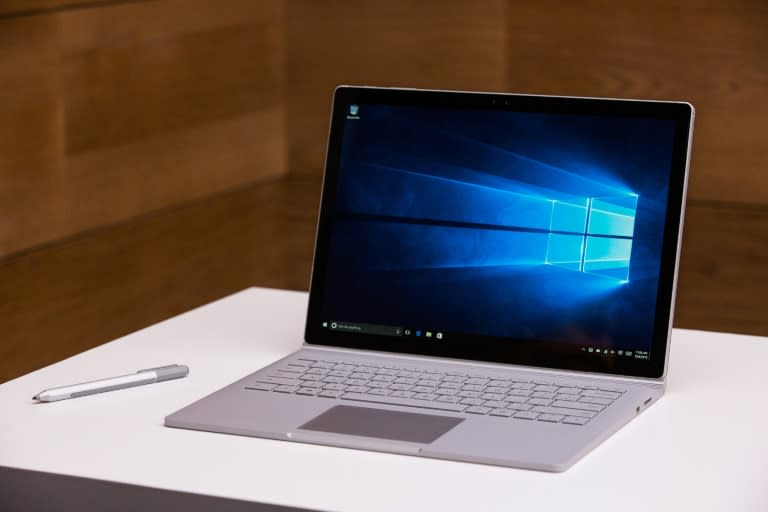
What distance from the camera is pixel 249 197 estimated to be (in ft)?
9.05

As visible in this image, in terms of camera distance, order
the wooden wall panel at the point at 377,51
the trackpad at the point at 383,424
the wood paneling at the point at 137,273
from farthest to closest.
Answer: the wooden wall panel at the point at 377,51 → the wood paneling at the point at 137,273 → the trackpad at the point at 383,424

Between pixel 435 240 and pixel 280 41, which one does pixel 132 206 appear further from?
pixel 435 240

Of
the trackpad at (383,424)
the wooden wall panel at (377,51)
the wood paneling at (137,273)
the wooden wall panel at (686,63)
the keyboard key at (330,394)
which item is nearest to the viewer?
the trackpad at (383,424)


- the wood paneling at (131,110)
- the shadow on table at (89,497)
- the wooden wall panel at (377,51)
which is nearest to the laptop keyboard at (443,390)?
the shadow on table at (89,497)

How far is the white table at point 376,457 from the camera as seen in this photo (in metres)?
0.92

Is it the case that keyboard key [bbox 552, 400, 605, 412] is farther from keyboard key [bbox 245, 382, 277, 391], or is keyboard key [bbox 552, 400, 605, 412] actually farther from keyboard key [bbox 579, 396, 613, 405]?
keyboard key [bbox 245, 382, 277, 391]

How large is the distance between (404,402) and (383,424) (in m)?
0.06

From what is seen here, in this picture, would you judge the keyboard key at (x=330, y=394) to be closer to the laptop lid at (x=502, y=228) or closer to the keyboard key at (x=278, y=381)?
the keyboard key at (x=278, y=381)

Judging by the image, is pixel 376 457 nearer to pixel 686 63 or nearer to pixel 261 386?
pixel 261 386

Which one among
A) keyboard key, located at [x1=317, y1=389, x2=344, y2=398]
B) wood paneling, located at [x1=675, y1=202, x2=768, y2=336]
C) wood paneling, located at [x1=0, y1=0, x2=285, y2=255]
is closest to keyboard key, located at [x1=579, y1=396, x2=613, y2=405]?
keyboard key, located at [x1=317, y1=389, x2=344, y2=398]

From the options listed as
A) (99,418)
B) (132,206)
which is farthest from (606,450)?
(132,206)

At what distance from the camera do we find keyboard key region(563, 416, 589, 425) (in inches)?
41.9

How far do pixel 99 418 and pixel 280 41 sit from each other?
1822 millimetres

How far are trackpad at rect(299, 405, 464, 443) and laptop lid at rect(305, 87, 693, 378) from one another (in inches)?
7.3
